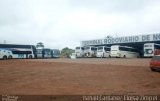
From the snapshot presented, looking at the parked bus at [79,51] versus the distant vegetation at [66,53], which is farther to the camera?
the distant vegetation at [66,53]

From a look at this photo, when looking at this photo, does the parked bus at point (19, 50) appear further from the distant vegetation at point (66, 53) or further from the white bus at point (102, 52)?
the distant vegetation at point (66, 53)

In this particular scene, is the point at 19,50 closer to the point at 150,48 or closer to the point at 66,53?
the point at 150,48

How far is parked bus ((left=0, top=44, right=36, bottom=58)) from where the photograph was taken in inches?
1902

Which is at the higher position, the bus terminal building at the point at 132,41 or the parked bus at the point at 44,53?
the bus terminal building at the point at 132,41

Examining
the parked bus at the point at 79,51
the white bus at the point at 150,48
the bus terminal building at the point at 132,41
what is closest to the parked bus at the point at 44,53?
the parked bus at the point at 79,51

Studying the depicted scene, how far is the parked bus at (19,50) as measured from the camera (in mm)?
48306

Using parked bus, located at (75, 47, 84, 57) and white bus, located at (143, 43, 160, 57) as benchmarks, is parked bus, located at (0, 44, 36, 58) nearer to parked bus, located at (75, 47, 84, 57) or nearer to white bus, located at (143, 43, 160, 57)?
parked bus, located at (75, 47, 84, 57)

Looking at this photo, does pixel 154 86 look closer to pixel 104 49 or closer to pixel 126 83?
pixel 126 83

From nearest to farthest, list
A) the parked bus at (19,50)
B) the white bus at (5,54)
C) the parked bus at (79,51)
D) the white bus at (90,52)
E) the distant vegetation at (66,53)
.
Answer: the white bus at (5,54) < the parked bus at (19,50) < the white bus at (90,52) < the parked bus at (79,51) < the distant vegetation at (66,53)

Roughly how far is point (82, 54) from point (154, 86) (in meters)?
47.2

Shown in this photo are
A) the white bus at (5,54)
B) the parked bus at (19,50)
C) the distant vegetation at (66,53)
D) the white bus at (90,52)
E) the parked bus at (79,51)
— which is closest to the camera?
the white bus at (5,54)

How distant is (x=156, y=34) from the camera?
174 feet

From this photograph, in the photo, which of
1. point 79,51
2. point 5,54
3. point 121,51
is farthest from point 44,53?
point 121,51

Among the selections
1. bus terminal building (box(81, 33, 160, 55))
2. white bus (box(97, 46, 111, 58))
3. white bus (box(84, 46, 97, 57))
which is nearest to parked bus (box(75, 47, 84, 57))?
white bus (box(84, 46, 97, 57))
